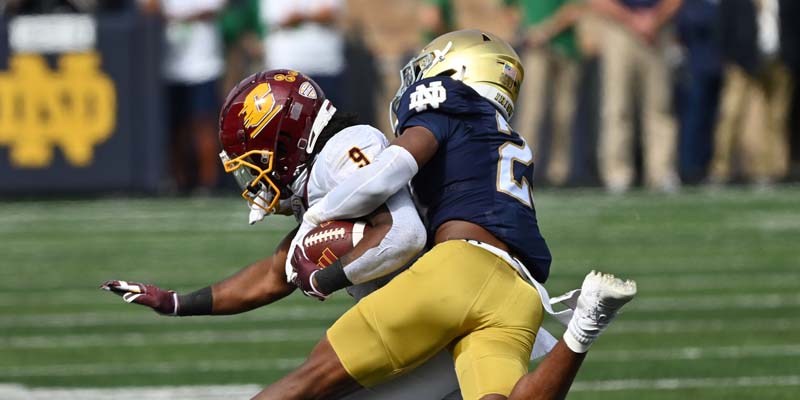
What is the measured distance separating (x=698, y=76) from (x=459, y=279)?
1127cm

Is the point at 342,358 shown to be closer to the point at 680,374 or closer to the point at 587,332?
the point at 587,332

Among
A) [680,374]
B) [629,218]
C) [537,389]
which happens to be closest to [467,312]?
[537,389]

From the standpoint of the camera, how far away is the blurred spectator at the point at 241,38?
15.9 m

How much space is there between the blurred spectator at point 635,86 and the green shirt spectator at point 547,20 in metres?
0.34

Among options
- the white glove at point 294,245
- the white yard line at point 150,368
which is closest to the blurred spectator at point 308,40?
the white yard line at point 150,368

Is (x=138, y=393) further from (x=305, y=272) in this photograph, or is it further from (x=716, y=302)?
(x=716, y=302)

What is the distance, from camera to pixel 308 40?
15312 millimetres

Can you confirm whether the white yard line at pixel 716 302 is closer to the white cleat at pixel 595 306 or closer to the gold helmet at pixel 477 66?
the gold helmet at pixel 477 66

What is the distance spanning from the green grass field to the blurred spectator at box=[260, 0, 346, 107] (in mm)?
1358

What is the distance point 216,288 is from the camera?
16.9ft

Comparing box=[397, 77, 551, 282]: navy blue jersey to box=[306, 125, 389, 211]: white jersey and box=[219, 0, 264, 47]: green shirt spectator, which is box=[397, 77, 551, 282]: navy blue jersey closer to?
box=[306, 125, 389, 211]: white jersey

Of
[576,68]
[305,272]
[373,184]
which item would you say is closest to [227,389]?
[305,272]

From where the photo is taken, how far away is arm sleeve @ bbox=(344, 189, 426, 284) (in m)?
4.53

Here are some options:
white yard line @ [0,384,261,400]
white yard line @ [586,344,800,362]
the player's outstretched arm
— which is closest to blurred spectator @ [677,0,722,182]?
white yard line @ [586,344,800,362]
